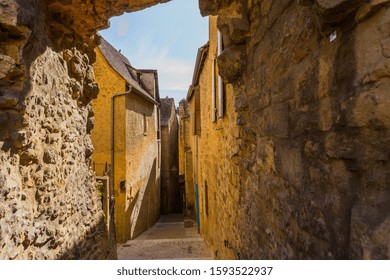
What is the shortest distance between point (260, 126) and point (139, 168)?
8964 millimetres

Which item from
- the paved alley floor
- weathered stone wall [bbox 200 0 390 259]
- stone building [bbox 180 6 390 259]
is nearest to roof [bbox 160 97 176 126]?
the paved alley floor

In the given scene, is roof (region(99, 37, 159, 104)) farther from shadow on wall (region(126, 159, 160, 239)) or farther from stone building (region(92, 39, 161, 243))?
shadow on wall (region(126, 159, 160, 239))

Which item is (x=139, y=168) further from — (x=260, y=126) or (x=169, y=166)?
(x=260, y=126)

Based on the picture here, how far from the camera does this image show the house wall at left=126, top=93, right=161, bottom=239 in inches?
361

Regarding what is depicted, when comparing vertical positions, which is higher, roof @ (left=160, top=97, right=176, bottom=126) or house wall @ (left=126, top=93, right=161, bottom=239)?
roof @ (left=160, top=97, right=176, bottom=126)

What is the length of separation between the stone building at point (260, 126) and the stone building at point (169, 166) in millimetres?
13826

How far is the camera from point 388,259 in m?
0.87

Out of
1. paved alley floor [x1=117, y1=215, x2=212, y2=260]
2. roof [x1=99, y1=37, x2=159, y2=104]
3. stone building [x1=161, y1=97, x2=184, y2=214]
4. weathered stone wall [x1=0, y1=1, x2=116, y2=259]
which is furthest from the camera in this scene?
stone building [x1=161, y1=97, x2=184, y2=214]

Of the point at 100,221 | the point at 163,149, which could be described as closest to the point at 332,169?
the point at 100,221

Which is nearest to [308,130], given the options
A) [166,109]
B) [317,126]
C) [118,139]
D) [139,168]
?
[317,126]

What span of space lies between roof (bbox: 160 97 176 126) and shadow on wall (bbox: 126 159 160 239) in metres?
5.33

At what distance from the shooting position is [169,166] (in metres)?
18.8

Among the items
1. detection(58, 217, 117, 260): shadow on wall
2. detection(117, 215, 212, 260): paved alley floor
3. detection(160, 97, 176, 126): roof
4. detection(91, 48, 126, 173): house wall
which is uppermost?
detection(160, 97, 176, 126): roof

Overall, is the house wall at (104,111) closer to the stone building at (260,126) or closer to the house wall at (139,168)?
the house wall at (139,168)
